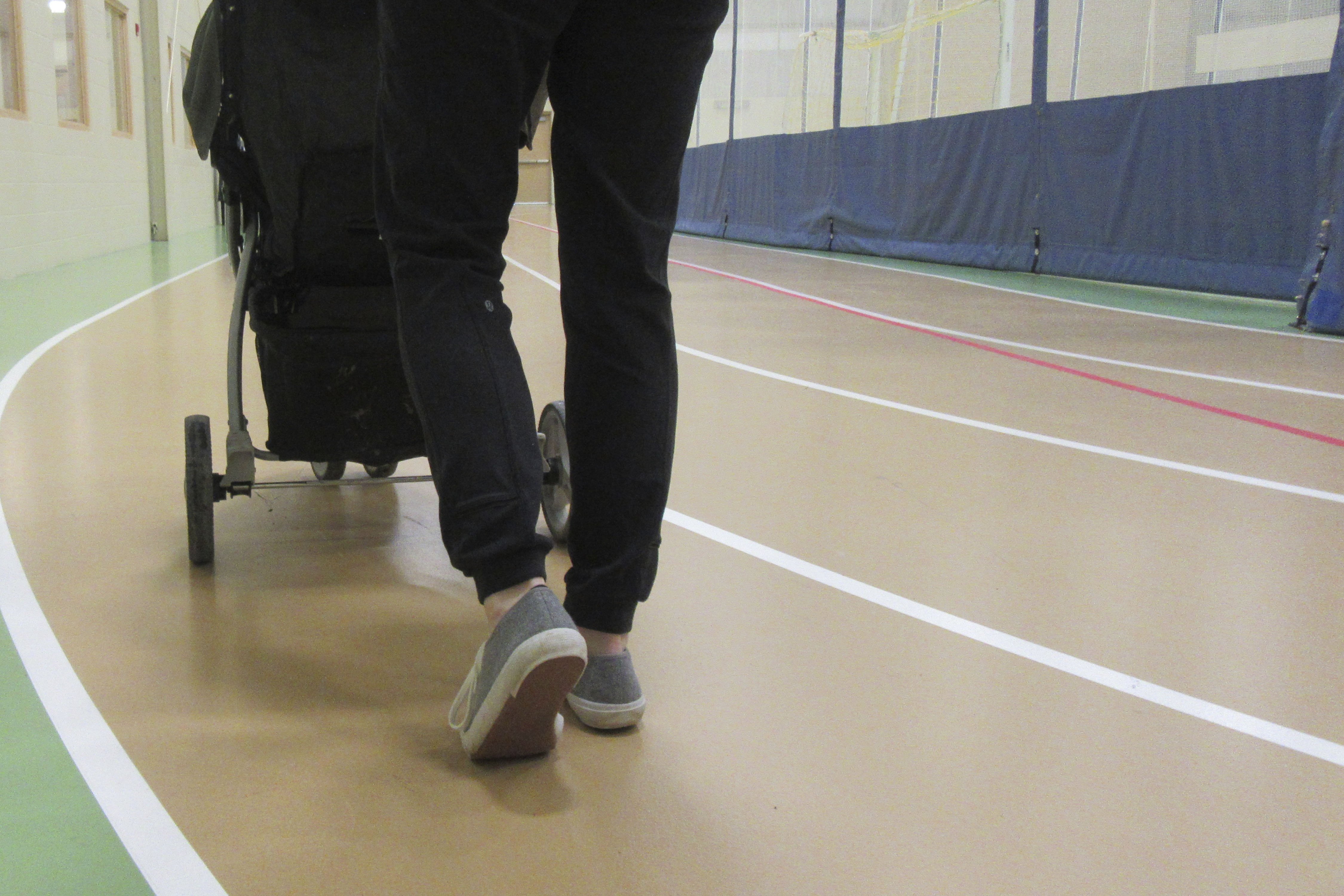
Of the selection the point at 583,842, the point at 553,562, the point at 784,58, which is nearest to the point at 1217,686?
the point at 583,842

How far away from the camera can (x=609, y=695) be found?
152 centimetres

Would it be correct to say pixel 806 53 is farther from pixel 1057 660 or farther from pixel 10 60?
pixel 1057 660

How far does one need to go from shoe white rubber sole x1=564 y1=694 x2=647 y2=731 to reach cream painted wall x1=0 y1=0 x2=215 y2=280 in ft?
19.9

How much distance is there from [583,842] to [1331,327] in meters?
6.06

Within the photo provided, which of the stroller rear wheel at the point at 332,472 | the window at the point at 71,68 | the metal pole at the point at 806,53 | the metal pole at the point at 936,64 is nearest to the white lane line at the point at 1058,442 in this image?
the stroller rear wheel at the point at 332,472

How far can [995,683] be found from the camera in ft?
5.57

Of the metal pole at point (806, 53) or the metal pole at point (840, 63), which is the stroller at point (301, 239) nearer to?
the metal pole at point (840, 63)

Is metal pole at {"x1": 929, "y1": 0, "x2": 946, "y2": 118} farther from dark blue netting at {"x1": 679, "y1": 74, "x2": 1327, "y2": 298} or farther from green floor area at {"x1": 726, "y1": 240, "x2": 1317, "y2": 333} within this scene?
green floor area at {"x1": 726, "y1": 240, "x2": 1317, "y2": 333}

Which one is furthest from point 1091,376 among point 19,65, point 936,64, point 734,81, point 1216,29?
point 734,81

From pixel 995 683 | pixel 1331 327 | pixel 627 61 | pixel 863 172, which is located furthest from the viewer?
pixel 863 172

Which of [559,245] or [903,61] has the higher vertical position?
[903,61]

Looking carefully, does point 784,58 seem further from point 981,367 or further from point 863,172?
point 981,367

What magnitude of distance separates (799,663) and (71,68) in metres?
10.8

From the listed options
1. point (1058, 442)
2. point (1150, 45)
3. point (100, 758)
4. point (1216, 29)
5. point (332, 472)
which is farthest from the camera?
point (1150, 45)
